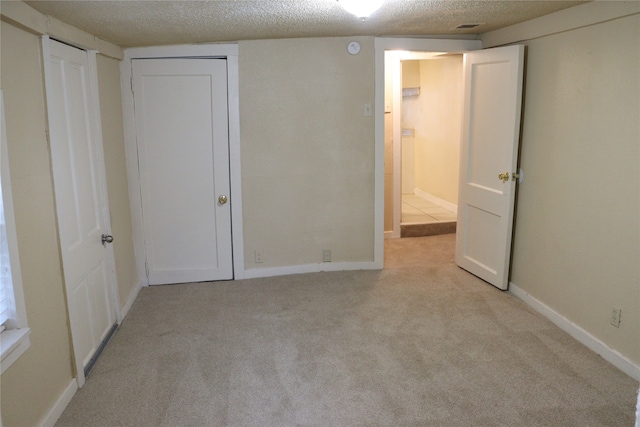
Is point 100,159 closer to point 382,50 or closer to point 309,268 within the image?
point 309,268

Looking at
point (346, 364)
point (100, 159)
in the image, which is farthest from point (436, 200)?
point (100, 159)

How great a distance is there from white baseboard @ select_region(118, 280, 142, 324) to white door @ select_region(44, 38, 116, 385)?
14 cm

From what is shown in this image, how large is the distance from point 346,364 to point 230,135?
2238 millimetres

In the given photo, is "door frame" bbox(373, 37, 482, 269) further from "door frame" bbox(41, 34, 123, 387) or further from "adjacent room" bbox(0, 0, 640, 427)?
"door frame" bbox(41, 34, 123, 387)

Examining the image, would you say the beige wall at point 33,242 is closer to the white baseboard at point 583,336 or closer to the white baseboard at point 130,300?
the white baseboard at point 130,300

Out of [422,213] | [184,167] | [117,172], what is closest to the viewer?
[117,172]

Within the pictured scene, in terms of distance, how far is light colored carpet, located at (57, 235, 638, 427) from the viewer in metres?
2.55

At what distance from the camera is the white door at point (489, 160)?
3.85 metres

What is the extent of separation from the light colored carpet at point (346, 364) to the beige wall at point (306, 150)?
0.53 m

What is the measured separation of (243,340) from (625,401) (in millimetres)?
2256

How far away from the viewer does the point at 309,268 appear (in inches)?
185

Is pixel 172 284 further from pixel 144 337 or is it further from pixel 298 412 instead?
pixel 298 412

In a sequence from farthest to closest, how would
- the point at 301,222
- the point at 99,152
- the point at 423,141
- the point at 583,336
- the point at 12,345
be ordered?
the point at 423,141, the point at 301,222, the point at 99,152, the point at 583,336, the point at 12,345

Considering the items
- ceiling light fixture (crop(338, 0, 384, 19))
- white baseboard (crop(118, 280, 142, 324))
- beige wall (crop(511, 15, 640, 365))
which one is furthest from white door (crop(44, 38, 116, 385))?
beige wall (crop(511, 15, 640, 365))
